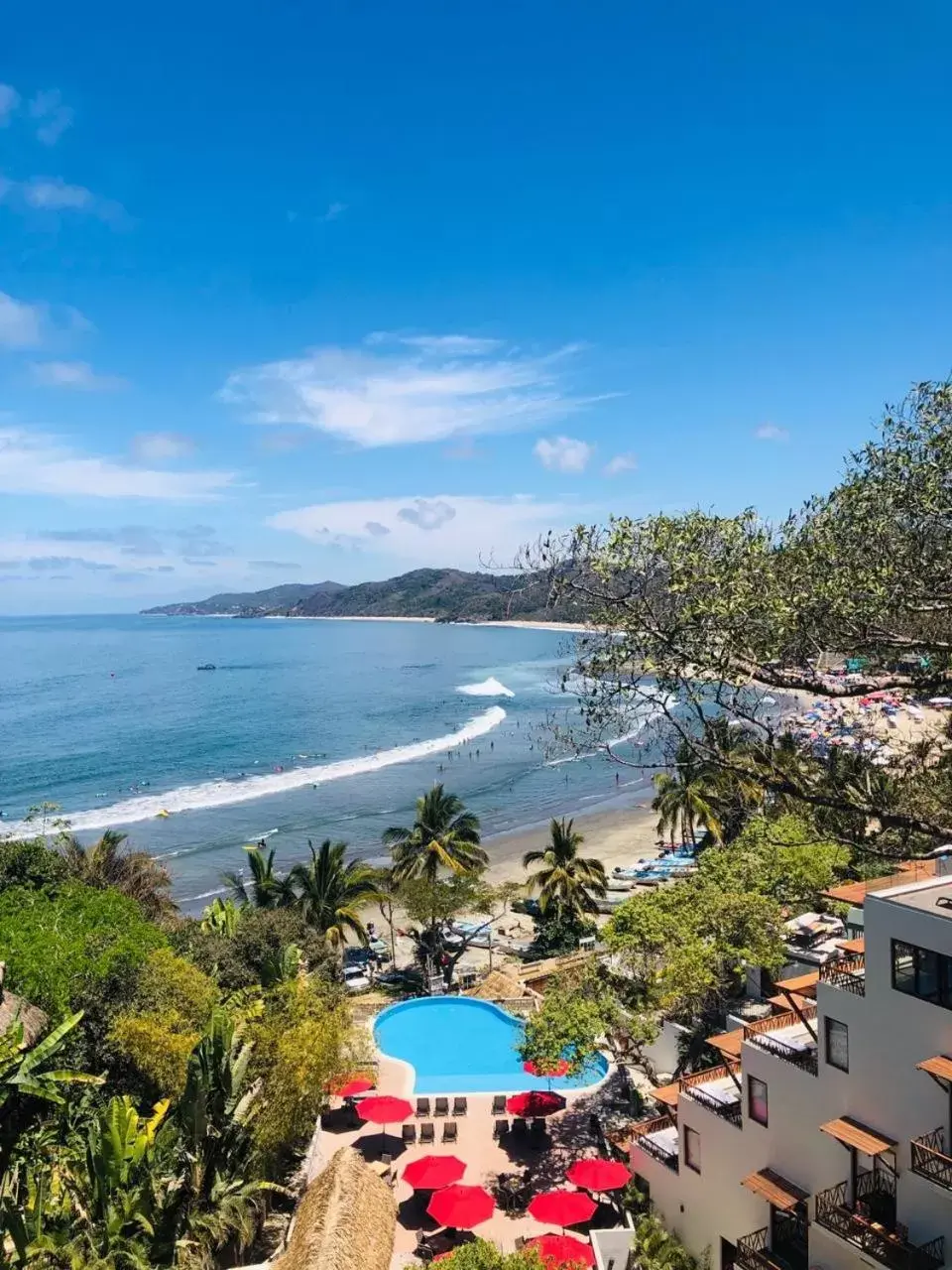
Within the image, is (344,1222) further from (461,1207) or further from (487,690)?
(487,690)

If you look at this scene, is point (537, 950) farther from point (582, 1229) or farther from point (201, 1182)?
point (201, 1182)

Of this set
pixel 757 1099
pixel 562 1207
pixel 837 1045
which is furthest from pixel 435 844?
pixel 837 1045

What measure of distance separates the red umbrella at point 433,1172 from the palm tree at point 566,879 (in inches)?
683

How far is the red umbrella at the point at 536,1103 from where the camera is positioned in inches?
712

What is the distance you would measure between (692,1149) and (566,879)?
1920 centimetres

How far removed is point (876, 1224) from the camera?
34.6 feet

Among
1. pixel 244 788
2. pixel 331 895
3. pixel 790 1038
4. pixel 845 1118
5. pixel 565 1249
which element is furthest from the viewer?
pixel 244 788

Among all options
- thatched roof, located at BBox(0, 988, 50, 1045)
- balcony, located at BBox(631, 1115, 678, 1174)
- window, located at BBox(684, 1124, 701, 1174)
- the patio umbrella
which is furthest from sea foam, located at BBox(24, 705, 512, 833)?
window, located at BBox(684, 1124, 701, 1174)

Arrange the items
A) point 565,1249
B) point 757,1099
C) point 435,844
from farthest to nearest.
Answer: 1. point 435,844
2. point 565,1249
3. point 757,1099

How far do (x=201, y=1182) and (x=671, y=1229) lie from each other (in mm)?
7725

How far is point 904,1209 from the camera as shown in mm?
10500

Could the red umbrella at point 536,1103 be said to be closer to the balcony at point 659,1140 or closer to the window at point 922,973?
the balcony at point 659,1140

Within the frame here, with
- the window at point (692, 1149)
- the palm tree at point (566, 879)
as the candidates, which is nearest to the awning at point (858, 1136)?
the window at point (692, 1149)

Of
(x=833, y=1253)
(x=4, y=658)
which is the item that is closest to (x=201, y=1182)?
(x=833, y=1253)
